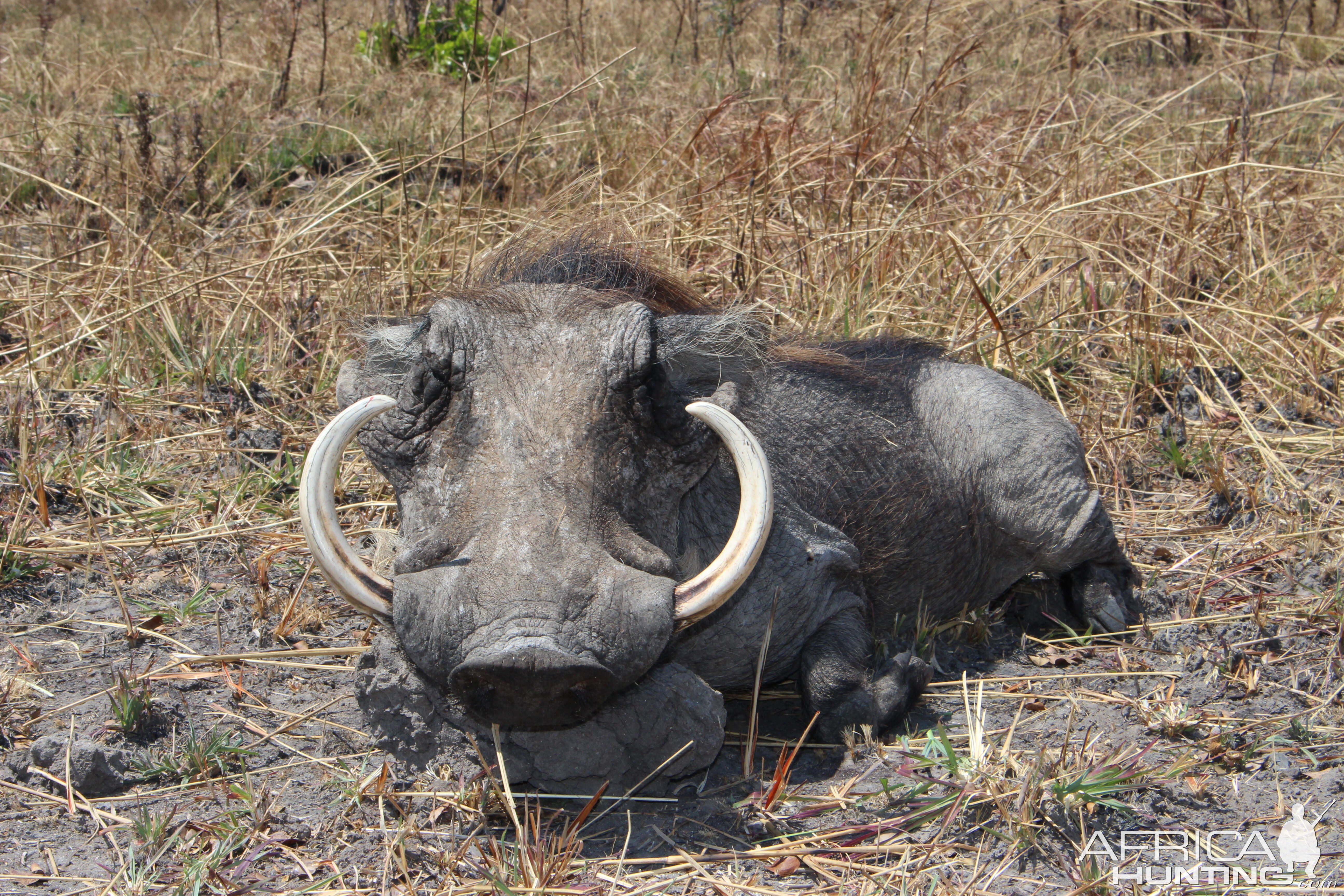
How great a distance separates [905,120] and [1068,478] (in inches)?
114

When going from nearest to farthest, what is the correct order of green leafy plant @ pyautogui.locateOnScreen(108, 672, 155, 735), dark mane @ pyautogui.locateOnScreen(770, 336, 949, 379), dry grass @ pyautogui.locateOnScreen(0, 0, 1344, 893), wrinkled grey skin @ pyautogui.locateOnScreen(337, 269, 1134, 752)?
1. wrinkled grey skin @ pyautogui.locateOnScreen(337, 269, 1134, 752)
2. green leafy plant @ pyautogui.locateOnScreen(108, 672, 155, 735)
3. dark mane @ pyautogui.locateOnScreen(770, 336, 949, 379)
4. dry grass @ pyautogui.locateOnScreen(0, 0, 1344, 893)

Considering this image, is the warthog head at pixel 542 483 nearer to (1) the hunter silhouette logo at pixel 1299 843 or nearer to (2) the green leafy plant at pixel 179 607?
(2) the green leafy plant at pixel 179 607

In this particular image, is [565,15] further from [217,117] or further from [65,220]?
[65,220]

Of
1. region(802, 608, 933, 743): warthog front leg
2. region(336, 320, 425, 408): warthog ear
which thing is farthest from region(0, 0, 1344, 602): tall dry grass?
region(802, 608, 933, 743): warthog front leg

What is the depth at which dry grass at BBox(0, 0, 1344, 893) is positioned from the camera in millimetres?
3412

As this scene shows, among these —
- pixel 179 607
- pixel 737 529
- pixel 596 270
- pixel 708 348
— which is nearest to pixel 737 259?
pixel 596 270

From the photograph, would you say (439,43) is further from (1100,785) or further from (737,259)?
(1100,785)

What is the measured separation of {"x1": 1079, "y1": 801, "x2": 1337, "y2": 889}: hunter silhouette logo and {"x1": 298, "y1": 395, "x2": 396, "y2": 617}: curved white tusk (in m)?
1.33

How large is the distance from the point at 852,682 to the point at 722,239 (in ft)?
7.92

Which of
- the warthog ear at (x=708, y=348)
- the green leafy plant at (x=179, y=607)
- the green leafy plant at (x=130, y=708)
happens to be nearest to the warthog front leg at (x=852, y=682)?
the warthog ear at (x=708, y=348)

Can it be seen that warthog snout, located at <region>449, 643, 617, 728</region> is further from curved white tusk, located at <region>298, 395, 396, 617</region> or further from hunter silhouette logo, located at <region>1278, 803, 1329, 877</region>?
hunter silhouette logo, located at <region>1278, 803, 1329, 877</region>

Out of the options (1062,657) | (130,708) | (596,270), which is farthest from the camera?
(1062,657)

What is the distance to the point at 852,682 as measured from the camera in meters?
2.62

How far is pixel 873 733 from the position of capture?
8.43 feet
